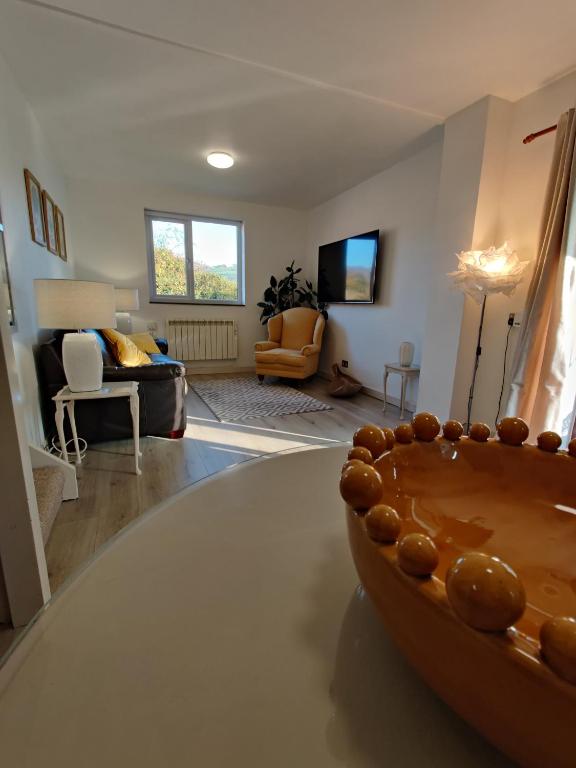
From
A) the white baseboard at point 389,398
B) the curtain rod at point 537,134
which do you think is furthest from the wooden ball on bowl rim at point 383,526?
the white baseboard at point 389,398

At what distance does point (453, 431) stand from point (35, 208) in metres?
3.17

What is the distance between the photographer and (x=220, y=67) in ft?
7.09

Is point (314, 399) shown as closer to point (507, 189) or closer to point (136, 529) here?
point (507, 189)

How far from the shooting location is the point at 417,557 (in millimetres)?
231

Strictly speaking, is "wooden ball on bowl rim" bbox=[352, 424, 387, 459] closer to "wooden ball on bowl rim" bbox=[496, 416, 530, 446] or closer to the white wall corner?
"wooden ball on bowl rim" bbox=[496, 416, 530, 446]

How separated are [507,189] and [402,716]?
299cm

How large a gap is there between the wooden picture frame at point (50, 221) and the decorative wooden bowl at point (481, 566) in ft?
11.3

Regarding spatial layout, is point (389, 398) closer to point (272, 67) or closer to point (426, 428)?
point (272, 67)

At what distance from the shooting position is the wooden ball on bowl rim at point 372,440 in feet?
1.45

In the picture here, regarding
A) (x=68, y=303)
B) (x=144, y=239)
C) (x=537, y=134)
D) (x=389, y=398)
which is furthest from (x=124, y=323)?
(x=537, y=134)

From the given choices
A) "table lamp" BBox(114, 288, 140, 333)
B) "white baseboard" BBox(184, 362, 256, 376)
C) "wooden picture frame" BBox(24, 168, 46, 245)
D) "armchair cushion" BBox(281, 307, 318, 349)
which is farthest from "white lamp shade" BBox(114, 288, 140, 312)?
"armchair cushion" BBox(281, 307, 318, 349)

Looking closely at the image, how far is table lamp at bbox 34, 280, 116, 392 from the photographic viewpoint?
6.15ft

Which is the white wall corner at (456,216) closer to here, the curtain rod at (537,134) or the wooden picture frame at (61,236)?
the curtain rod at (537,134)

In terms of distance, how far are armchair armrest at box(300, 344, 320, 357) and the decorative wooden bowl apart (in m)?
3.77
